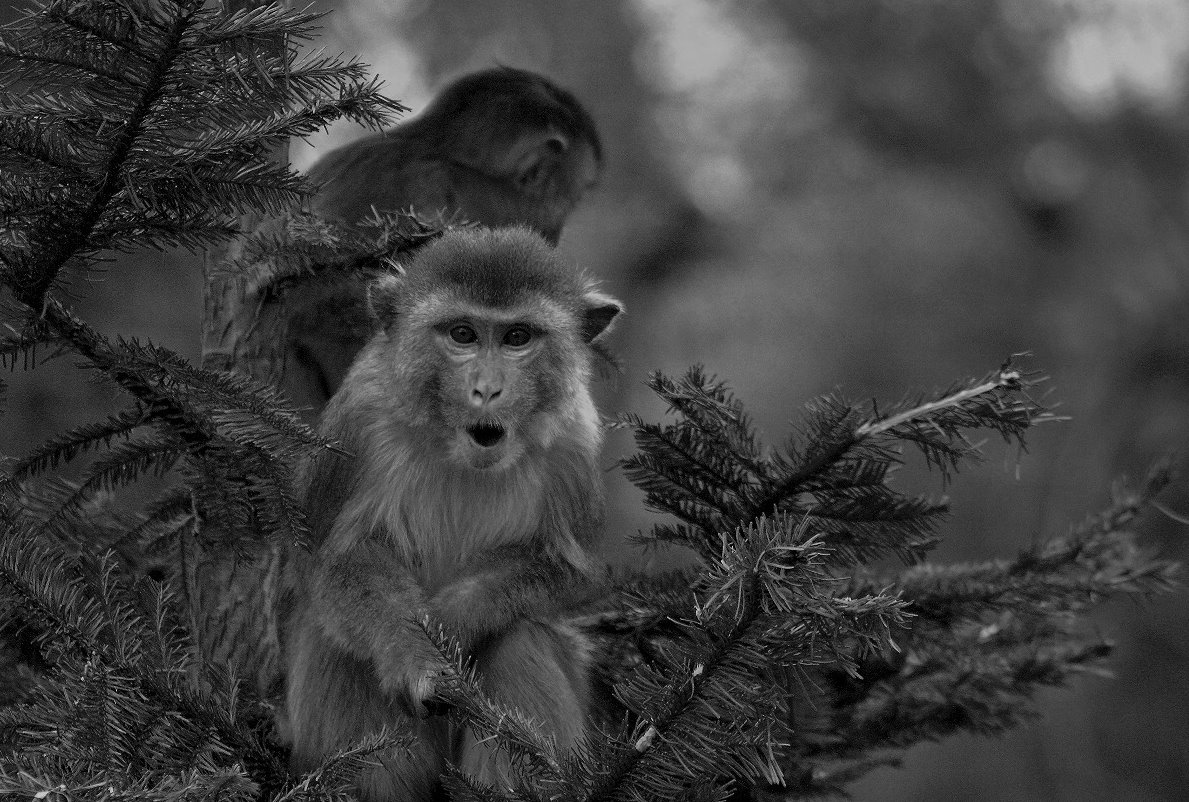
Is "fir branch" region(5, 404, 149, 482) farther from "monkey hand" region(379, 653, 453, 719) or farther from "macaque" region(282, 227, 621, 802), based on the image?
"monkey hand" region(379, 653, 453, 719)

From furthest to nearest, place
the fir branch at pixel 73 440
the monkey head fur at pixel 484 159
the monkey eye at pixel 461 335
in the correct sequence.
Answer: the monkey head fur at pixel 484 159
the monkey eye at pixel 461 335
the fir branch at pixel 73 440

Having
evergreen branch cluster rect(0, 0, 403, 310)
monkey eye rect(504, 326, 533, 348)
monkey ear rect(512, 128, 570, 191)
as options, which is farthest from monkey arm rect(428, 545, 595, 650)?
monkey ear rect(512, 128, 570, 191)

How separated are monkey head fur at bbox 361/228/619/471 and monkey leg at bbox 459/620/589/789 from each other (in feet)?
1.70

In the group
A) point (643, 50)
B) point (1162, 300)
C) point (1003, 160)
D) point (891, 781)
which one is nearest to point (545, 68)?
point (643, 50)

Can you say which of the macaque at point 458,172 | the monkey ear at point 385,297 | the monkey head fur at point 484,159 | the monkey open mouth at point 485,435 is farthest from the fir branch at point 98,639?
the monkey head fur at point 484,159

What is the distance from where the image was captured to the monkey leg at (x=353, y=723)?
333cm

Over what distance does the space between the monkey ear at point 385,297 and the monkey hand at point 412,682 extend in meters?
1.11

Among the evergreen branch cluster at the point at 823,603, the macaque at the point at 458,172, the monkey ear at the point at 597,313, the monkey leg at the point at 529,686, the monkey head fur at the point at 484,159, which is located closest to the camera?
the evergreen branch cluster at the point at 823,603

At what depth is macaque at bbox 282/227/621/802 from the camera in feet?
11.1

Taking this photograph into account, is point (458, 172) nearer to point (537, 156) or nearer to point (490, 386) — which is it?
point (537, 156)

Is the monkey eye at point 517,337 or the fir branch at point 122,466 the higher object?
the monkey eye at point 517,337

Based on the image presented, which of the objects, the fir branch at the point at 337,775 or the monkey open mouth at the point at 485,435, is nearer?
the fir branch at the point at 337,775

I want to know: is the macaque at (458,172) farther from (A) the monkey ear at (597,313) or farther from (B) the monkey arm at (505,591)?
(B) the monkey arm at (505,591)

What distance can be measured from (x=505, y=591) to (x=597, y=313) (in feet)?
3.33
